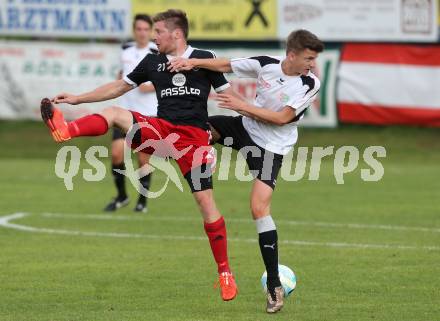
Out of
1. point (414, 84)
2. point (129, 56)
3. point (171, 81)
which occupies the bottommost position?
point (414, 84)

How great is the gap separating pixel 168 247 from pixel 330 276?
261 centimetres

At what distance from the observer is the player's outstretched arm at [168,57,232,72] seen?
933cm

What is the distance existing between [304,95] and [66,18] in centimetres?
1810

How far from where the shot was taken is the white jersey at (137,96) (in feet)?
52.4

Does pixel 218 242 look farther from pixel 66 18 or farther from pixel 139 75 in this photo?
pixel 66 18

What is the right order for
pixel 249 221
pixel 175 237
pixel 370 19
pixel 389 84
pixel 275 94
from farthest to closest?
pixel 370 19 → pixel 389 84 → pixel 249 221 → pixel 175 237 → pixel 275 94

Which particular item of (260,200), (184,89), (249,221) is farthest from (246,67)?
(249,221)

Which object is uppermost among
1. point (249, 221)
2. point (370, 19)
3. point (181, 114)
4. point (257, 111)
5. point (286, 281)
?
point (257, 111)

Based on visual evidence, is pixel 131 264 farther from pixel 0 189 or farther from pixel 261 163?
pixel 0 189

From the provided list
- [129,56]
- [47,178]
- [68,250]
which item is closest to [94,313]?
[68,250]

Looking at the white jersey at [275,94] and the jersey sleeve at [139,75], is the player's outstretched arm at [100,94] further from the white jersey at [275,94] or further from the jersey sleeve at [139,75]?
the white jersey at [275,94]

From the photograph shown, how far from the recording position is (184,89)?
961 centimetres

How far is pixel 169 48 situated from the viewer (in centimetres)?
969

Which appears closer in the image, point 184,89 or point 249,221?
point 184,89
